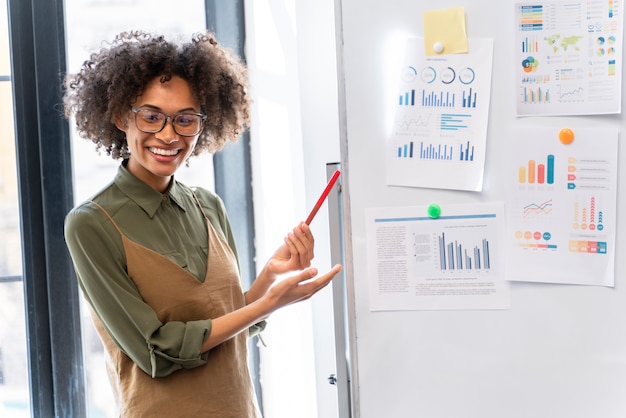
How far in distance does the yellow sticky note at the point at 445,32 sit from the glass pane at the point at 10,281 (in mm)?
1136

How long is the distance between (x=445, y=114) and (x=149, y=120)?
0.55 metres

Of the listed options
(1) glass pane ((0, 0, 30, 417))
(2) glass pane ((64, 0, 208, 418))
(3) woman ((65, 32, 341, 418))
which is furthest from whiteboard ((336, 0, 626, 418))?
(1) glass pane ((0, 0, 30, 417))

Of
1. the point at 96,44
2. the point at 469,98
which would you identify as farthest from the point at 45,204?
the point at 469,98

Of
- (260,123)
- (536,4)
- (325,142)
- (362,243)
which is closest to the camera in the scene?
(536,4)

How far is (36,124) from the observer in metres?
1.92

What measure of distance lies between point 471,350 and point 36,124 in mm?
1228

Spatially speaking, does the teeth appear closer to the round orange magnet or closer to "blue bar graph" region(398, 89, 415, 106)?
"blue bar graph" region(398, 89, 415, 106)

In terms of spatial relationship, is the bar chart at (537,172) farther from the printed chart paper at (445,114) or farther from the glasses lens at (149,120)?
the glasses lens at (149,120)

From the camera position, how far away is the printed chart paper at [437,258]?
4.59 feet

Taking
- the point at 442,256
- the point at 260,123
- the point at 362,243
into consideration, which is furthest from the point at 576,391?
the point at 260,123

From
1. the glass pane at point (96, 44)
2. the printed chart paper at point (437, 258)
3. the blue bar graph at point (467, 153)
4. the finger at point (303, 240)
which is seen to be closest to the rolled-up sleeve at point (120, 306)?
the finger at point (303, 240)

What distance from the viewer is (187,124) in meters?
1.41

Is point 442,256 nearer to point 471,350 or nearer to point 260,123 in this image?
point 471,350

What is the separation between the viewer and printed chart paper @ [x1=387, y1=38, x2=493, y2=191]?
1373 mm
